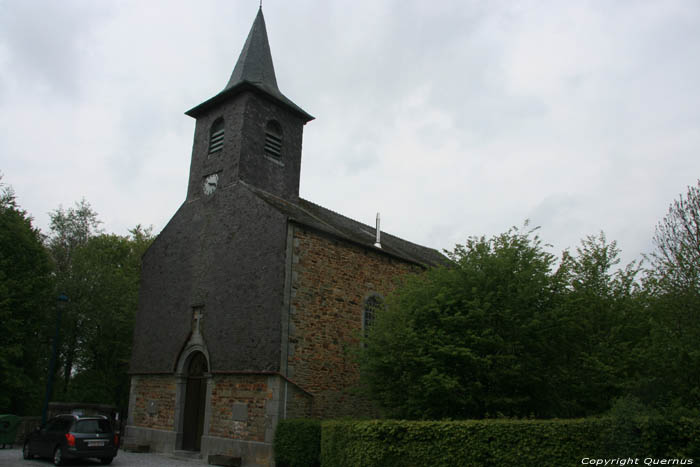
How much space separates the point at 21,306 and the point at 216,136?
12492 mm

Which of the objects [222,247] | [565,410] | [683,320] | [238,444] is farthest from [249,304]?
[683,320]

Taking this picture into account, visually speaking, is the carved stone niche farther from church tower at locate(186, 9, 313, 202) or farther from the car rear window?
church tower at locate(186, 9, 313, 202)

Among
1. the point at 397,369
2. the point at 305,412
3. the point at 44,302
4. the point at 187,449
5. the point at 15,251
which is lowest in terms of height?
the point at 187,449

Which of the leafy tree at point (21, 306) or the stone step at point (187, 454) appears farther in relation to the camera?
the leafy tree at point (21, 306)

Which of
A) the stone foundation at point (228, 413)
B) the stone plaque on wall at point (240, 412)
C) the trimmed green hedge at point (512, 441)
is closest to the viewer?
the trimmed green hedge at point (512, 441)

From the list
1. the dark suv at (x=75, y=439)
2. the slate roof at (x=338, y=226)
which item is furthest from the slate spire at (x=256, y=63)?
the dark suv at (x=75, y=439)

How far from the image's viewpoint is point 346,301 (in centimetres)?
1795

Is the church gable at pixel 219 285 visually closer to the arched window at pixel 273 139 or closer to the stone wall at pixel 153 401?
the stone wall at pixel 153 401

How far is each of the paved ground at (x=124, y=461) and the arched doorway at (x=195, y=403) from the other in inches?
37.1

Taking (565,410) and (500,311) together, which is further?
(565,410)

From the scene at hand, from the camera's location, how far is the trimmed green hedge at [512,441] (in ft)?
27.7

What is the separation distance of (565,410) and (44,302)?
23.6m

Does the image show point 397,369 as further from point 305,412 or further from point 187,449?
point 187,449

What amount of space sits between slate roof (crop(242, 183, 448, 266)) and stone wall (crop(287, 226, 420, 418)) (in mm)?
381
